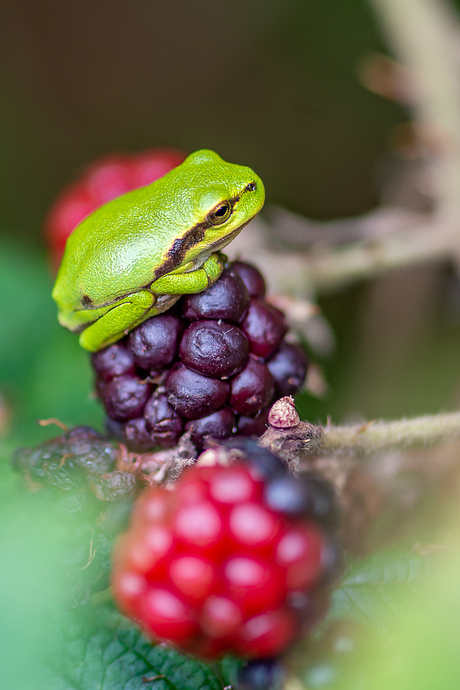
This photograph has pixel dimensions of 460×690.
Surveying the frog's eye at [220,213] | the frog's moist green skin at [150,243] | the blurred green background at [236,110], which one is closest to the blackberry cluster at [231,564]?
the frog's moist green skin at [150,243]

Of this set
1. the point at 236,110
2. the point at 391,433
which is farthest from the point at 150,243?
the point at 236,110

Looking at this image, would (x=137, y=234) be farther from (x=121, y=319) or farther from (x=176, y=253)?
(x=121, y=319)

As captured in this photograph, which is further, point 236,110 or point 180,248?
point 236,110

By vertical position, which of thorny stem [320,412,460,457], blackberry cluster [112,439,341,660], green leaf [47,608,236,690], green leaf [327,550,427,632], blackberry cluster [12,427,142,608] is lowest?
green leaf [47,608,236,690]

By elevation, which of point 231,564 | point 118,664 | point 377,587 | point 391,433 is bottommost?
point 118,664

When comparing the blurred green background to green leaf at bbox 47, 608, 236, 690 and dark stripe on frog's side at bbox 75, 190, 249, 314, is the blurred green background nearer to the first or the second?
dark stripe on frog's side at bbox 75, 190, 249, 314

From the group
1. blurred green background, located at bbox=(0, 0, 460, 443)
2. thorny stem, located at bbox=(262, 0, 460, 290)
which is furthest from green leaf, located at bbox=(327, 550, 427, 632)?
blurred green background, located at bbox=(0, 0, 460, 443)

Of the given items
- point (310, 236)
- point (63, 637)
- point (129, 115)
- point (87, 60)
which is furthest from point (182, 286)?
point (87, 60)
